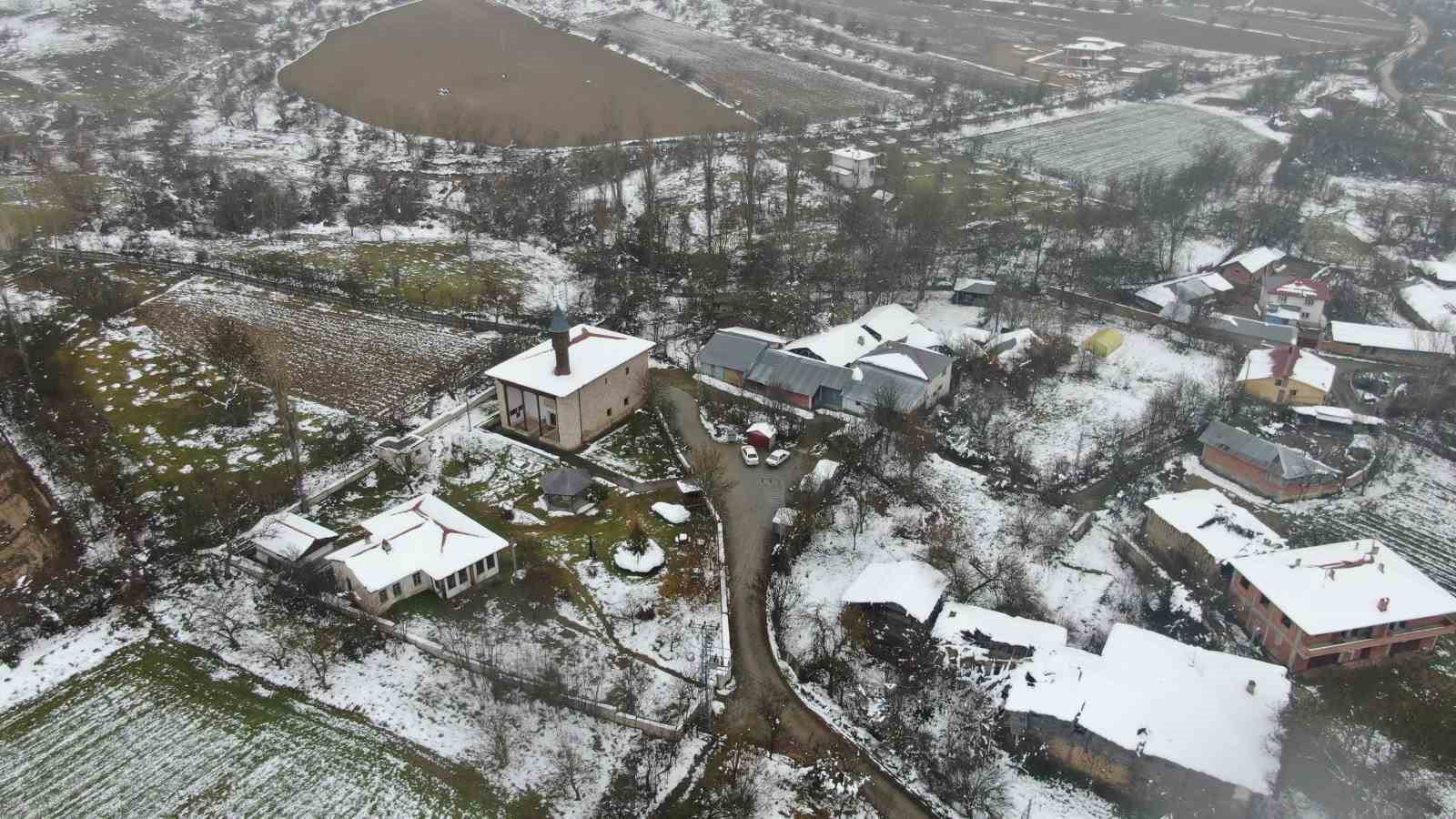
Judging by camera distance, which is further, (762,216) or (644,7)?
(644,7)

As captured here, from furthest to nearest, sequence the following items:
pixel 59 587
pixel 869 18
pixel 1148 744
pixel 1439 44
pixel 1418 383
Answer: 1. pixel 869 18
2. pixel 1439 44
3. pixel 1418 383
4. pixel 59 587
5. pixel 1148 744

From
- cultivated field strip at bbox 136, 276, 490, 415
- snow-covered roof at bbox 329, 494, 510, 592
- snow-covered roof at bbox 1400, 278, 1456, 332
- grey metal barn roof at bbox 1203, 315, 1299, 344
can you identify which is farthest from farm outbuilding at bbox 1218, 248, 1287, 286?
snow-covered roof at bbox 329, 494, 510, 592

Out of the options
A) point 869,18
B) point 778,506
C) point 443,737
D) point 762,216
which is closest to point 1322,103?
point 869,18

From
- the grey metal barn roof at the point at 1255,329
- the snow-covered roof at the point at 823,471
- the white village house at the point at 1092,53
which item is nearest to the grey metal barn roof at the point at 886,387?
A: the snow-covered roof at the point at 823,471

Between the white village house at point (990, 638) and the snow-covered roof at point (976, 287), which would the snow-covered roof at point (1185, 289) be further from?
the white village house at point (990, 638)

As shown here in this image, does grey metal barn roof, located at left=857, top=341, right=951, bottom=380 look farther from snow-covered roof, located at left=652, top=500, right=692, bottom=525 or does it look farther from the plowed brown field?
the plowed brown field

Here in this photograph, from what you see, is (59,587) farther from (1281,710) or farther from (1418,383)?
(1418,383)

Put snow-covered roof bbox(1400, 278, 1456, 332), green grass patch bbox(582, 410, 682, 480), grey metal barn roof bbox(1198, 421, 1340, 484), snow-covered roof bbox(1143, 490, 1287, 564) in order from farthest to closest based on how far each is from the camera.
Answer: snow-covered roof bbox(1400, 278, 1456, 332)
green grass patch bbox(582, 410, 682, 480)
grey metal barn roof bbox(1198, 421, 1340, 484)
snow-covered roof bbox(1143, 490, 1287, 564)
